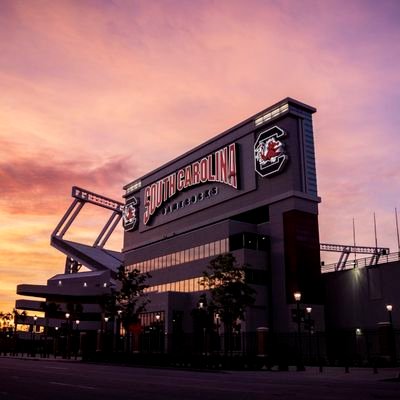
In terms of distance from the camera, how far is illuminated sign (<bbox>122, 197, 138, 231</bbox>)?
340ft

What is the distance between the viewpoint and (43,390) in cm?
2033

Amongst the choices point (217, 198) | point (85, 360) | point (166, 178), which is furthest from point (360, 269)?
point (166, 178)

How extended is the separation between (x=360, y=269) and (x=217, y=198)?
2472cm

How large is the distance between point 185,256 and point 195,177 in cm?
1382

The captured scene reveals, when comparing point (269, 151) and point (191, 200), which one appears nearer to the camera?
point (269, 151)

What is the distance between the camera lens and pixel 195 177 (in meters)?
87.7

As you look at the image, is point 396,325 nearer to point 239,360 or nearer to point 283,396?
point 239,360

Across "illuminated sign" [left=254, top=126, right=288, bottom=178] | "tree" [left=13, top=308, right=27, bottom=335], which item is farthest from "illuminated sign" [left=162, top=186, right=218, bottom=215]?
"tree" [left=13, top=308, right=27, bottom=335]

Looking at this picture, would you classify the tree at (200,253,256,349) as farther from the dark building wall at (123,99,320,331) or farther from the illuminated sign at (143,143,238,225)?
the illuminated sign at (143,143,238,225)

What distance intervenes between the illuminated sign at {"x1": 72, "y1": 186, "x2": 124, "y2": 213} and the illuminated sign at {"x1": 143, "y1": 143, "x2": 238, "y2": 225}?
56.5 m

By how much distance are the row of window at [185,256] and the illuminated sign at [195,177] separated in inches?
364

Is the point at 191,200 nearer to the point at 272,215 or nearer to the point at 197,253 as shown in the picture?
the point at 197,253

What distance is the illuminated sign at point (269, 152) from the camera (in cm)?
7162

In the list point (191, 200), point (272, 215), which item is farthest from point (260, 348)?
point (191, 200)
